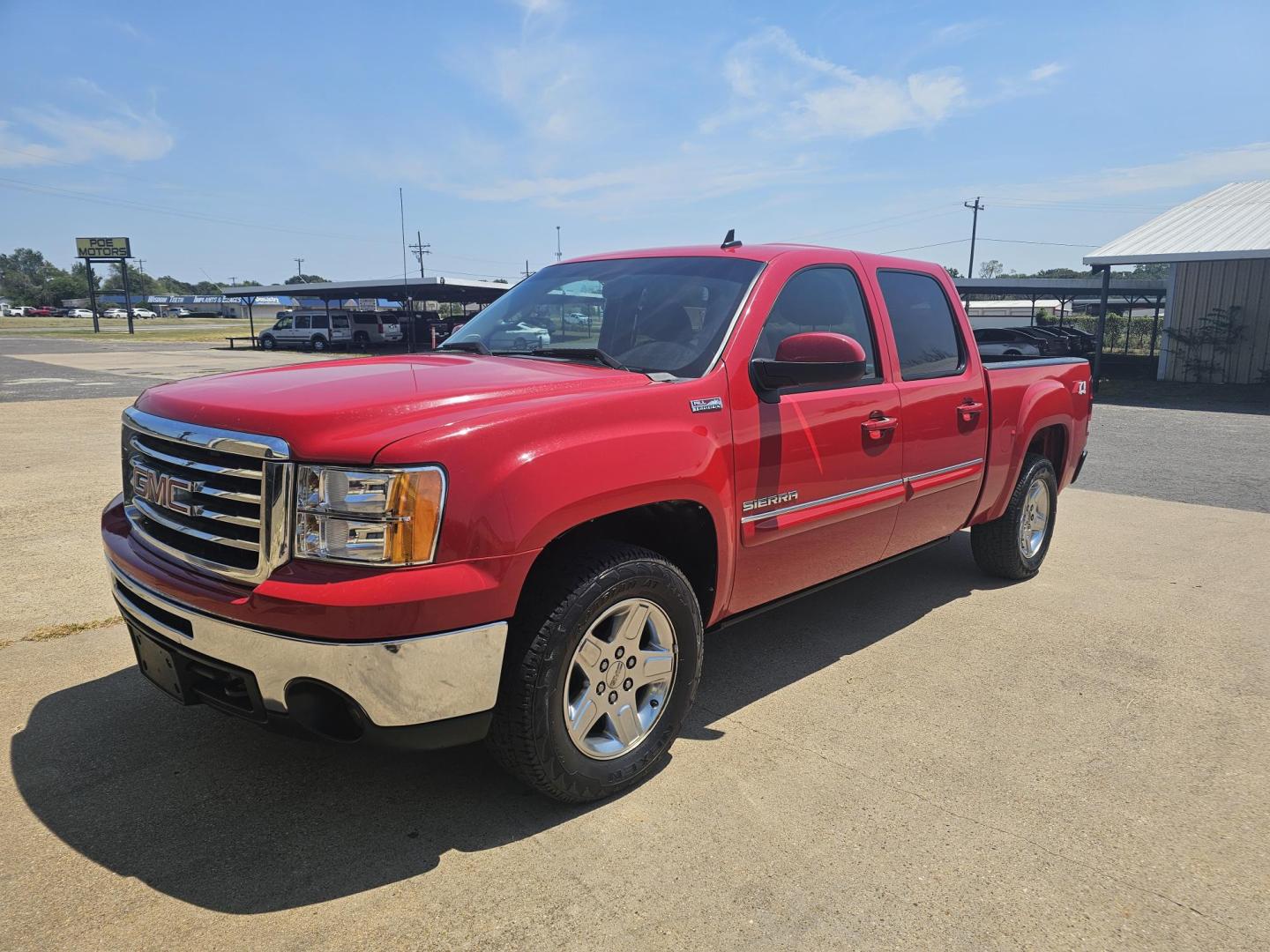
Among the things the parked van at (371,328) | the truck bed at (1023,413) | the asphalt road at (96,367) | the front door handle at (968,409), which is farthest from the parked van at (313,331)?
the front door handle at (968,409)

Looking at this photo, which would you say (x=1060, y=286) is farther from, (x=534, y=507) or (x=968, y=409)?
(x=534, y=507)

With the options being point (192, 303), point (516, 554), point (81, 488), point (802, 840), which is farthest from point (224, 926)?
point (192, 303)

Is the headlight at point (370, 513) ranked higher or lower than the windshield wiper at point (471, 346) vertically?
lower

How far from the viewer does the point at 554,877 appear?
2518 mm

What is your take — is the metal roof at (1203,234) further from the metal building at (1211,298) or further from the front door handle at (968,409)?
the front door handle at (968,409)

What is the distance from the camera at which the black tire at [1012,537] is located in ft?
17.4

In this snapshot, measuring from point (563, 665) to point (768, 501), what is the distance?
1136 mm

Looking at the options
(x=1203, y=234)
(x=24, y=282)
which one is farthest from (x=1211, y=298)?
(x=24, y=282)

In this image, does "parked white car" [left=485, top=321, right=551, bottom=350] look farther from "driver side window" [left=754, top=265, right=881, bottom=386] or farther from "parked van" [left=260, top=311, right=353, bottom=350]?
"parked van" [left=260, top=311, right=353, bottom=350]

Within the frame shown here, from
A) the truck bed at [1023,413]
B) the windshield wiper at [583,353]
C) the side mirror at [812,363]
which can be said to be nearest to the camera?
the side mirror at [812,363]

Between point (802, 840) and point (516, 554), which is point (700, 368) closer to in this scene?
point (516, 554)

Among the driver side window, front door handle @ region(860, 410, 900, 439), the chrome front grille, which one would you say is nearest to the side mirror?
the driver side window

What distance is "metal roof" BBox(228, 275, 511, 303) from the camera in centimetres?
4303

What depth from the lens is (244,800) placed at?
2.87 meters
